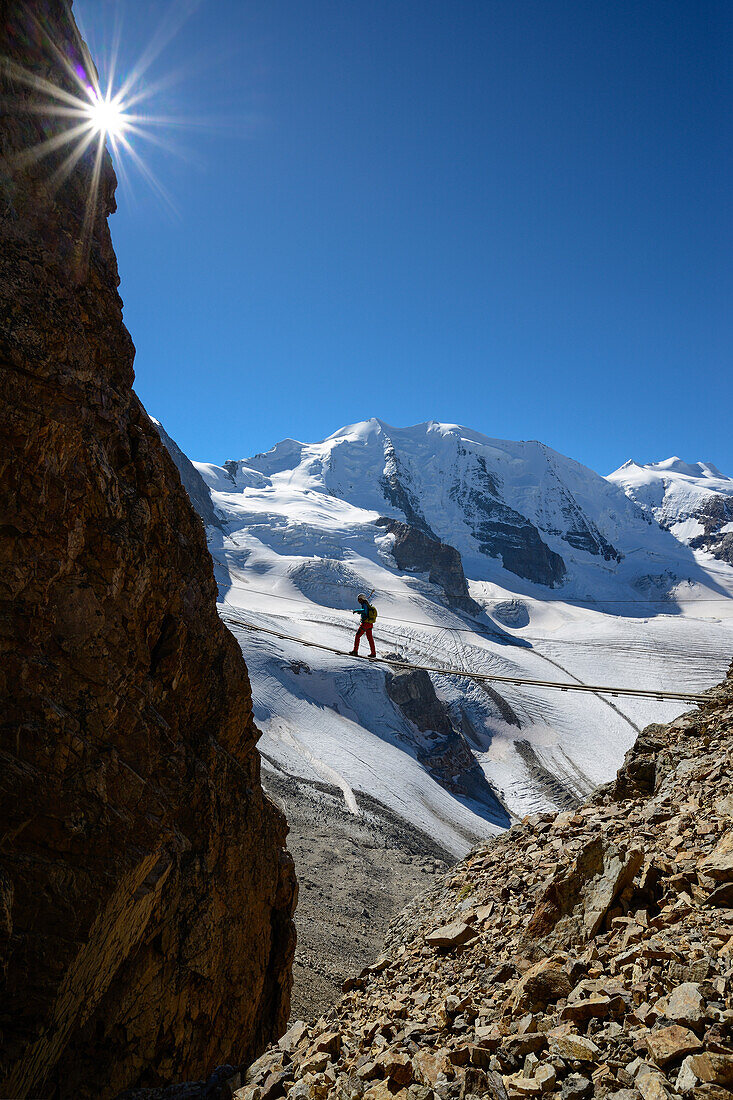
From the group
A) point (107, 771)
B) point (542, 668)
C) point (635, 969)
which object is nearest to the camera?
point (635, 969)

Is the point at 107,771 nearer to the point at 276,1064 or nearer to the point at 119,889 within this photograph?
the point at 119,889

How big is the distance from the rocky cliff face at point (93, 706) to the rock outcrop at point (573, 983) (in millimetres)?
2016

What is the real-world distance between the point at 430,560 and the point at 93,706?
13649 centimetres

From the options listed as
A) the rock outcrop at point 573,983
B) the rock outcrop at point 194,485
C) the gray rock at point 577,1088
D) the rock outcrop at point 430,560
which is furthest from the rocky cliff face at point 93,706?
the rock outcrop at point 430,560

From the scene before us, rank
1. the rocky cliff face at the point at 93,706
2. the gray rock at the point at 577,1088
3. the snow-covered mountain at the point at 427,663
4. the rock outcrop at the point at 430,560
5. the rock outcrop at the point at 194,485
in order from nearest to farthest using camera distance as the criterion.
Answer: the gray rock at the point at 577,1088 < the rocky cliff face at the point at 93,706 < the snow-covered mountain at the point at 427,663 < the rock outcrop at the point at 194,485 < the rock outcrop at the point at 430,560

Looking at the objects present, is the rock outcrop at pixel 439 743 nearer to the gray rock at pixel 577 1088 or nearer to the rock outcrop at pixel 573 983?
the rock outcrop at pixel 573 983

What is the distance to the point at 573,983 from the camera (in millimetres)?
4363

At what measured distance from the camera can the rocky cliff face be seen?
5.75m

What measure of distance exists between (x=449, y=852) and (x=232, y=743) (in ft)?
113

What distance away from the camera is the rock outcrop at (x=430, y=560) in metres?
137

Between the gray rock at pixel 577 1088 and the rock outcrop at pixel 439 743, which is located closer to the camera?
the gray rock at pixel 577 1088

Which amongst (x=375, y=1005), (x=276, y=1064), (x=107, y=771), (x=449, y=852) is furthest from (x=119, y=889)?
(x=449, y=852)

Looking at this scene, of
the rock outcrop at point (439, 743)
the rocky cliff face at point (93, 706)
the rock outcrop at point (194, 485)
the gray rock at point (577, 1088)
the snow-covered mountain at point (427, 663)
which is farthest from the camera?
the rock outcrop at point (194, 485)

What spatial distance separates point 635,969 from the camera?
4.10 metres
